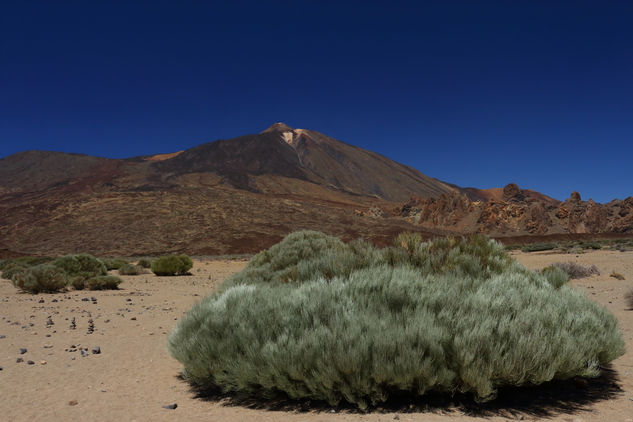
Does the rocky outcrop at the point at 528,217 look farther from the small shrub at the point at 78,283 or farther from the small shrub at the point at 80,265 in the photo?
the small shrub at the point at 78,283

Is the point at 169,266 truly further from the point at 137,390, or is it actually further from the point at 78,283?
the point at 137,390

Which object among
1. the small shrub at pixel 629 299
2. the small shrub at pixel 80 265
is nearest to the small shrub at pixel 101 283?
the small shrub at pixel 80 265

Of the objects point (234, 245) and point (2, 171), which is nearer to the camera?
point (234, 245)

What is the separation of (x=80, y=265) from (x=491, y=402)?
16866 millimetres

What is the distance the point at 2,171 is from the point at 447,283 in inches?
6995

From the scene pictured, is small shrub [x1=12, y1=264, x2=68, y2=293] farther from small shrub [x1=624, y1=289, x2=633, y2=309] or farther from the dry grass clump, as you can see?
small shrub [x1=624, y1=289, x2=633, y2=309]

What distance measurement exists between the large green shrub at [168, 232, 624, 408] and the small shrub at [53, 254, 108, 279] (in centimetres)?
1315

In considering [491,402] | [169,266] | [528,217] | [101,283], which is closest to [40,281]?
[101,283]

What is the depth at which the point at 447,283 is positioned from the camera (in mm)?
5027

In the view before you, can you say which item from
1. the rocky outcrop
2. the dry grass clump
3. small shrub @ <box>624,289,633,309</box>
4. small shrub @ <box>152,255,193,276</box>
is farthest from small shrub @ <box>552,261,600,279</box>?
the rocky outcrop

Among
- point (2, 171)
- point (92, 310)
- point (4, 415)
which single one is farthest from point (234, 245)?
point (2, 171)

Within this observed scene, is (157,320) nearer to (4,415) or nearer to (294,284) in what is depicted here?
(294,284)

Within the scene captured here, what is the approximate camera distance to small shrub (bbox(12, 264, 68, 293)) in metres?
12.0

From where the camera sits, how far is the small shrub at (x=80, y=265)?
626 inches
